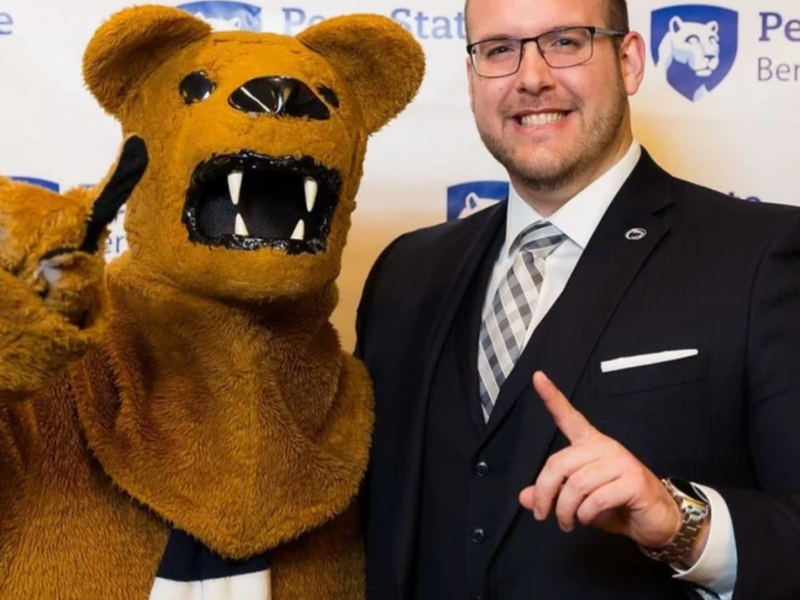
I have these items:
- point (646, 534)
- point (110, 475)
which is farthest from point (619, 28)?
point (110, 475)

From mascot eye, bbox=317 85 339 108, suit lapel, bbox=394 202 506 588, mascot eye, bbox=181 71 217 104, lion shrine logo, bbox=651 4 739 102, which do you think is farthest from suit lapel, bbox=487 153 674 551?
lion shrine logo, bbox=651 4 739 102

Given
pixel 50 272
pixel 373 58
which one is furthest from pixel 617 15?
pixel 50 272

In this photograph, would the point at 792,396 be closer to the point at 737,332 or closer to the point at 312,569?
the point at 737,332

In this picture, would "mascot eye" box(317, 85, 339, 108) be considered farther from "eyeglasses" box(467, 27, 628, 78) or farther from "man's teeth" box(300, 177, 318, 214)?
"eyeglasses" box(467, 27, 628, 78)

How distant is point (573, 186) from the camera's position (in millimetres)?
1205

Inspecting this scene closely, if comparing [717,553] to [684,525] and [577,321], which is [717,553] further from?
[577,321]

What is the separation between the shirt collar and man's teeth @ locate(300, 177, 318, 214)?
1.16 feet

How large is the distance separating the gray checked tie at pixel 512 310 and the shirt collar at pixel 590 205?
0.06 ft

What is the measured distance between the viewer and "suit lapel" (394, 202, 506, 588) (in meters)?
1.14

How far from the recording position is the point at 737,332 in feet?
3.32

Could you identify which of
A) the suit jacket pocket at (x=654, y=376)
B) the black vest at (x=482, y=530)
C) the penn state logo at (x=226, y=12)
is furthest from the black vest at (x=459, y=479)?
the penn state logo at (x=226, y=12)

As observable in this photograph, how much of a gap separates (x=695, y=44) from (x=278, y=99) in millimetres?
915

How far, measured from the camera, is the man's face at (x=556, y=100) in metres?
1.19

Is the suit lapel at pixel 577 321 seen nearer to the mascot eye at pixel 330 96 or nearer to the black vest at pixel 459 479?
the black vest at pixel 459 479
